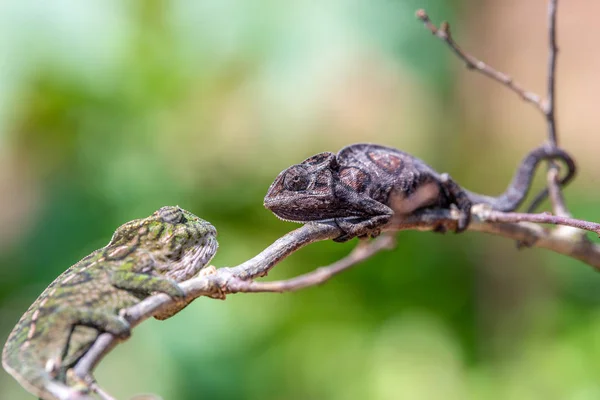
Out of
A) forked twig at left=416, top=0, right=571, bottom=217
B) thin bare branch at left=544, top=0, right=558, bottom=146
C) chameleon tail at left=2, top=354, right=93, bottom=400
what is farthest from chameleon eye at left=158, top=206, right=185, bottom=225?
thin bare branch at left=544, top=0, right=558, bottom=146

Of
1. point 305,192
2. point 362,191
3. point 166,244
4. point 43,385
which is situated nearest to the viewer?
point 43,385

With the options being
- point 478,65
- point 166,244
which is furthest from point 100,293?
point 478,65

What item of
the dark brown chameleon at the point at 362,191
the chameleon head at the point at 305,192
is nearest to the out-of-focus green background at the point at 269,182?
the dark brown chameleon at the point at 362,191

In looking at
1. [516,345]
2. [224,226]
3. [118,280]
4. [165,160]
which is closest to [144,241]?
[118,280]

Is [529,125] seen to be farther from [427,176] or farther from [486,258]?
[427,176]

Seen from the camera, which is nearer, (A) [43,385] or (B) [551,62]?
(A) [43,385]

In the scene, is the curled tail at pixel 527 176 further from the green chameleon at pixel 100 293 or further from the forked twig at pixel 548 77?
the green chameleon at pixel 100 293

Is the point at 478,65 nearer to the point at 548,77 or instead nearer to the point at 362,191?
the point at 548,77

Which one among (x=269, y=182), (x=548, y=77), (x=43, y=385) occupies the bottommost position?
(x=269, y=182)

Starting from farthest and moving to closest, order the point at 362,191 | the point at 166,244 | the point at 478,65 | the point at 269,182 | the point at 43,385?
1. the point at 269,182
2. the point at 478,65
3. the point at 362,191
4. the point at 166,244
5. the point at 43,385
